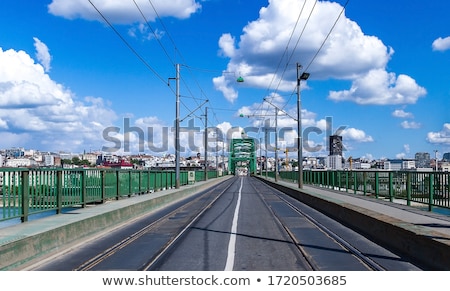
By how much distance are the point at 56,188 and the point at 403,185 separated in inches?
540

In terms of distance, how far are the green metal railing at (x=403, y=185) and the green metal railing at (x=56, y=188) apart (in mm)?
11783

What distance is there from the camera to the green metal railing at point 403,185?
16797 mm

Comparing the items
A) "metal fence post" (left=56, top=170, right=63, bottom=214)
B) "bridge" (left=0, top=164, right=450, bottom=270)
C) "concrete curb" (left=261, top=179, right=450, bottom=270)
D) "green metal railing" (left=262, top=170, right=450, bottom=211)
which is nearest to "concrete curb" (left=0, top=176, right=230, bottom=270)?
"bridge" (left=0, top=164, right=450, bottom=270)

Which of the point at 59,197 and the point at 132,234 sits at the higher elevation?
the point at 59,197

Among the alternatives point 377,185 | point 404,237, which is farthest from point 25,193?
point 377,185

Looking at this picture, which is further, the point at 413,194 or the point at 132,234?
the point at 413,194

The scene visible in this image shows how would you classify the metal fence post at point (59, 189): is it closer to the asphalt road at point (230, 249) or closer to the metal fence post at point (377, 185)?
the asphalt road at point (230, 249)

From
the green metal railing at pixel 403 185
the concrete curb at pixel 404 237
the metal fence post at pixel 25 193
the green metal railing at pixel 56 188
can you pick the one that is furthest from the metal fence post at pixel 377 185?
the metal fence post at pixel 25 193

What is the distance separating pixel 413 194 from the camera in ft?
65.7

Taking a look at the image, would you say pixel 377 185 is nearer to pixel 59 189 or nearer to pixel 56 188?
pixel 59 189

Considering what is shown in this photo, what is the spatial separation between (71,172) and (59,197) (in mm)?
1415

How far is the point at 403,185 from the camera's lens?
21609 mm
